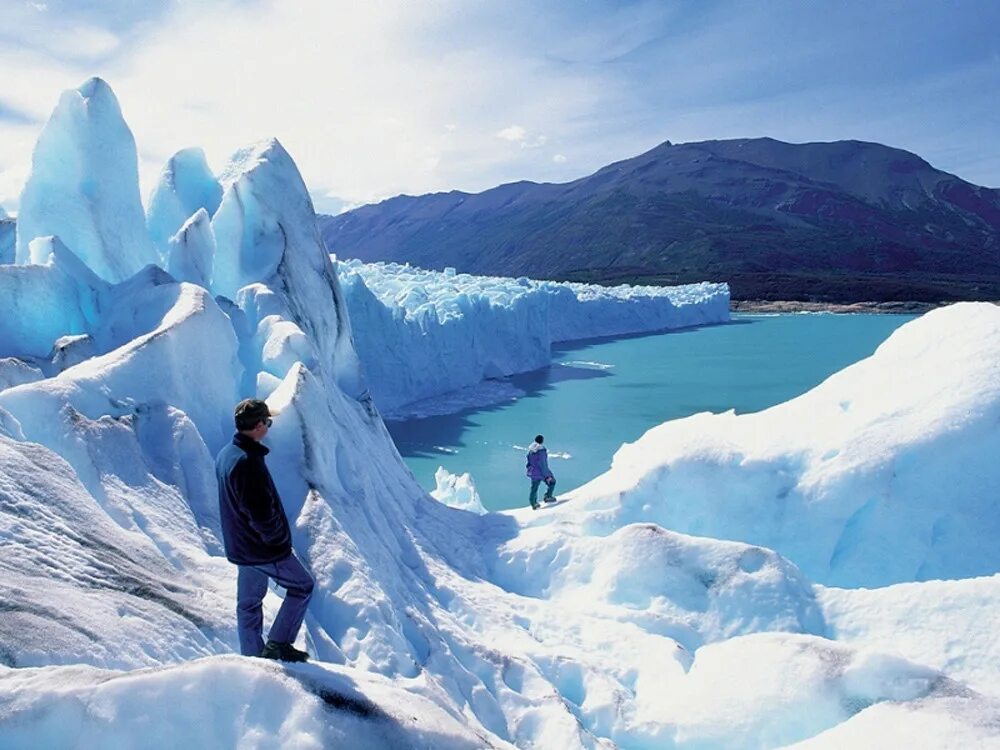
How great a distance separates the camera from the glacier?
6.70 ft

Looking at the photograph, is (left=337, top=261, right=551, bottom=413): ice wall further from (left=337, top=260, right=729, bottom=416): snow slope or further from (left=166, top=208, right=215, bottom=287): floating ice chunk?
(left=166, top=208, right=215, bottom=287): floating ice chunk

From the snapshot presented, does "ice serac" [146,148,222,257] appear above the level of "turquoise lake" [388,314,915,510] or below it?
above

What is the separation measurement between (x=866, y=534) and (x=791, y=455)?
786 millimetres

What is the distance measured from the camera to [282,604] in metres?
2.27

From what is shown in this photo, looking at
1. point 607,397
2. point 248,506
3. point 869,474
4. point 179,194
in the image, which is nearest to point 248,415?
point 248,506

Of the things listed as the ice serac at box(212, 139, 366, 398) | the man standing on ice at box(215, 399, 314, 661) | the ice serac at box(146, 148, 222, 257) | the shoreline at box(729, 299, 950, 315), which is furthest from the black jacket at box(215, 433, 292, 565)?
the shoreline at box(729, 299, 950, 315)

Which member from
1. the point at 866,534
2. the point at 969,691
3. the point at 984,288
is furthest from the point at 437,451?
the point at 984,288

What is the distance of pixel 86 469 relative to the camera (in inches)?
131

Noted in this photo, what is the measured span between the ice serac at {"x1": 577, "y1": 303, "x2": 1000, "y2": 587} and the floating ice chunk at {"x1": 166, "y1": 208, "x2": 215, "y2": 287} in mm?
3804

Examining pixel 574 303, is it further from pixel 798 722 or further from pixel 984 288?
pixel 984 288

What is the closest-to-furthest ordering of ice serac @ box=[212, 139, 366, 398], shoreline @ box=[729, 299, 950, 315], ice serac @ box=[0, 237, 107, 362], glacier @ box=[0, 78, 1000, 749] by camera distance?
1. glacier @ box=[0, 78, 1000, 749]
2. ice serac @ box=[0, 237, 107, 362]
3. ice serac @ box=[212, 139, 366, 398]
4. shoreline @ box=[729, 299, 950, 315]

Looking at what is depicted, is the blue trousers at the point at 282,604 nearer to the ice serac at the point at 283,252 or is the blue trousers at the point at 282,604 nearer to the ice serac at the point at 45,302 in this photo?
the ice serac at the point at 45,302

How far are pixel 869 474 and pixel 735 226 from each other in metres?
74.1

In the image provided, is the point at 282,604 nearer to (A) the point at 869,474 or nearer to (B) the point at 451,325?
(A) the point at 869,474
